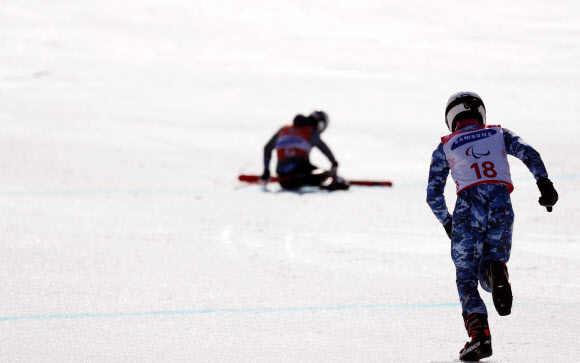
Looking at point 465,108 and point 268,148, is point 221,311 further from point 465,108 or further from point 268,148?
point 268,148

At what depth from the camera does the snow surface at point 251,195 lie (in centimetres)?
519

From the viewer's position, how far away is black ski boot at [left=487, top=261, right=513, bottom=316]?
172 inches

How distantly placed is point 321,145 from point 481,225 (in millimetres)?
6879

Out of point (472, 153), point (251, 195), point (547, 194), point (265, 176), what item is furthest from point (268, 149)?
point (547, 194)

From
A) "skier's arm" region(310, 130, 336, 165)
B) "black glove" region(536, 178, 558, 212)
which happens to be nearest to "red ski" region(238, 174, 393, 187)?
"skier's arm" region(310, 130, 336, 165)

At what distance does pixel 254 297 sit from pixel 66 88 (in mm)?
13396

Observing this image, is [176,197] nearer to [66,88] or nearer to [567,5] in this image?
[66,88]

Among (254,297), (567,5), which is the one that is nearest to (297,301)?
(254,297)

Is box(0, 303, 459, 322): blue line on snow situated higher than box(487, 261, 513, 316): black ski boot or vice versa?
box(487, 261, 513, 316): black ski boot

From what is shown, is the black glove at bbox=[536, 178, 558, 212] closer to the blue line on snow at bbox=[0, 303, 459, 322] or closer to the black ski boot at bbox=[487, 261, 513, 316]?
the black ski boot at bbox=[487, 261, 513, 316]

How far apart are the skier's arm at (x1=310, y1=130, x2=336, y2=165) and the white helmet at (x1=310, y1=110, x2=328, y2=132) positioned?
0.09m

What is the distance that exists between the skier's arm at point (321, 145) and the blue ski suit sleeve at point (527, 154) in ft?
22.0

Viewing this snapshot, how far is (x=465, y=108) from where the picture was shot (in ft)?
15.9

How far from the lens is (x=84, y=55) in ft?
73.8
